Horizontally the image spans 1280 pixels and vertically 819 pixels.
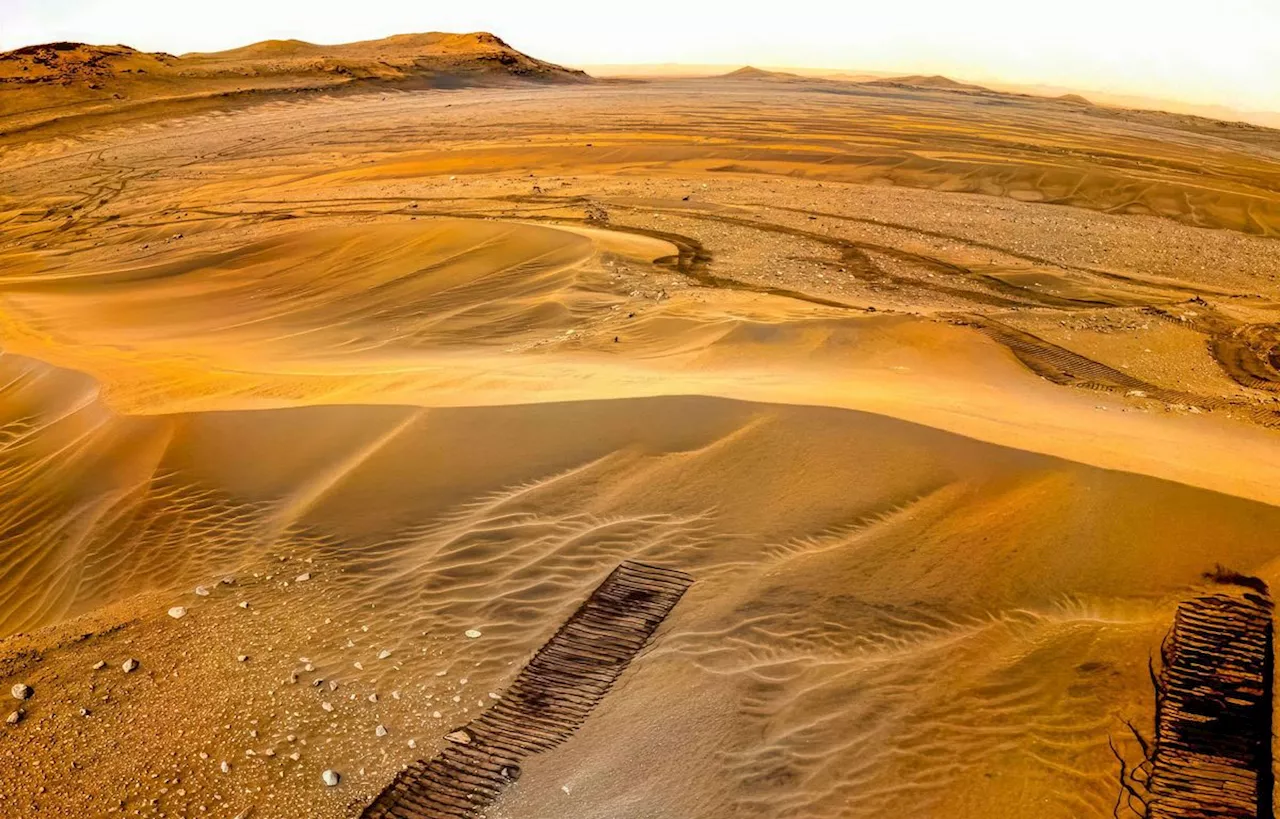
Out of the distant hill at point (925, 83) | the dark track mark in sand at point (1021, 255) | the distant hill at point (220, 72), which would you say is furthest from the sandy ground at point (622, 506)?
the distant hill at point (925, 83)

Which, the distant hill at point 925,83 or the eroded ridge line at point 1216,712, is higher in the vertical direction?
the distant hill at point 925,83

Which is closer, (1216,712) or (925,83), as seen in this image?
(1216,712)

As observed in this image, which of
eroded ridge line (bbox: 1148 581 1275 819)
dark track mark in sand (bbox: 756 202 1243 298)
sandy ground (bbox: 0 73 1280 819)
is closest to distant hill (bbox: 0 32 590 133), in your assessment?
sandy ground (bbox: 0 73 1280 819)

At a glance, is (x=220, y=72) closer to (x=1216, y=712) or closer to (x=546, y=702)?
(x=546, y=702)

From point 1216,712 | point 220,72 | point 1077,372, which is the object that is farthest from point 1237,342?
point 220,72

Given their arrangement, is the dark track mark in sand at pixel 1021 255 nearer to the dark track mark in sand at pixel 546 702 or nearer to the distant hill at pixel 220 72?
the dark track mark in sand at pixel 546 702

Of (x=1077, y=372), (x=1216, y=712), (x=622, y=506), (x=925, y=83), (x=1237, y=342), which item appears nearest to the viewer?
(x=1216, y=712)

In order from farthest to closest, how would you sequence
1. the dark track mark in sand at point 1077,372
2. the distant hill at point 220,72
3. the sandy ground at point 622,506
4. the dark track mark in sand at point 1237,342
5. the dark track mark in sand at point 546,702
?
1. the distant hill at point 220,72
2. the dark track mark in sand at point 1237,342
3. the dark track mark in sand at point 1077,372
4. the sandy ground at point 622,506
5. the dark track mark in sand at point 546,702
